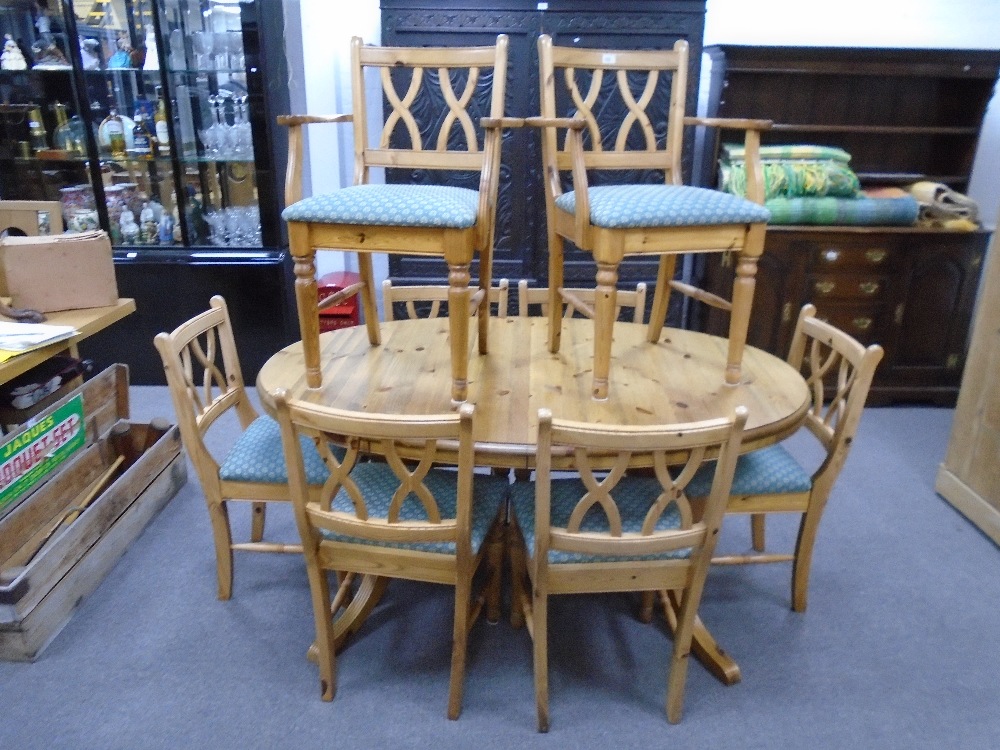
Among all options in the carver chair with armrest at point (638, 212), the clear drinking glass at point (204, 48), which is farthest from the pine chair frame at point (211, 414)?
the clear drinking glass at point (204, 48)

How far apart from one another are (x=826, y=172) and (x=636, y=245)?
182 centimetres

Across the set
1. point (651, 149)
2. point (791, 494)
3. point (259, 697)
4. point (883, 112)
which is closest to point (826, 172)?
point (883, 112)

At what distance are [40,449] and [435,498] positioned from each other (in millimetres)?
1141

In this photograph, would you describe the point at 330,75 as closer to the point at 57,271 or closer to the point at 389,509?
the point at 57,271

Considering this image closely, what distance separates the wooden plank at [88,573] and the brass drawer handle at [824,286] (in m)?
2.57

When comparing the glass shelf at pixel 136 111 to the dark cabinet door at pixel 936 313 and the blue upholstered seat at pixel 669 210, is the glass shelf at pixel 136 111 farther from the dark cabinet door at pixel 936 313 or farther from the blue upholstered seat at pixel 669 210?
the dark cabinet door at pixel 936 313

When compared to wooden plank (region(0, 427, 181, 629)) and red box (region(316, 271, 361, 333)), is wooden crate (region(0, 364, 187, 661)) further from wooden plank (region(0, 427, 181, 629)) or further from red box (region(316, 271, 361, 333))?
red box (region(316, 271, 361, 333))

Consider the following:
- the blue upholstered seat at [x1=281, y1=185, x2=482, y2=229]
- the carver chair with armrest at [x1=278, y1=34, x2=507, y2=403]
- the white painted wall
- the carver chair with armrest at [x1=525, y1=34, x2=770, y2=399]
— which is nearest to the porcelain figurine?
the white painted wall

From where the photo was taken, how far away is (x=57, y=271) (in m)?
2.04

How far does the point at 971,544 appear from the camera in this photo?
2.30 m

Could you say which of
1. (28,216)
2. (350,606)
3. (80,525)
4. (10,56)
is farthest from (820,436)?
(10,56)

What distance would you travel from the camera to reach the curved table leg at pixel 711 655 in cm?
171

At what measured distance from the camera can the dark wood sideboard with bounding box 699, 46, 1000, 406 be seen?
3012mm

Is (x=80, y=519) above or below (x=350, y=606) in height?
above
